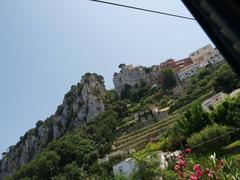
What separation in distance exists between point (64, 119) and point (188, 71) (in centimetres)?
3943

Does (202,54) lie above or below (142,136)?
above

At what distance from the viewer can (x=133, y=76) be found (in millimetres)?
137875

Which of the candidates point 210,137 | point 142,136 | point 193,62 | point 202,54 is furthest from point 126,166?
point 202,54

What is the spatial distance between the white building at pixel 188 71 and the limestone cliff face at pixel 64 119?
928 inches

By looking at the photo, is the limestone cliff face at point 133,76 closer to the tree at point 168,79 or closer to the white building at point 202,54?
the white building at point 202,54

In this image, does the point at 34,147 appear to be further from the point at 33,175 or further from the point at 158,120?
the point at 158,120

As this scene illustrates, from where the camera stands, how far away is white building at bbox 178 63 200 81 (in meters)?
116

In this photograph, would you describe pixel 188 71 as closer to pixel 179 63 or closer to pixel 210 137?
pixel 179 63

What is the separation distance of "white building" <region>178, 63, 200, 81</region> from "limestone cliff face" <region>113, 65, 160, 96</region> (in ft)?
43.7

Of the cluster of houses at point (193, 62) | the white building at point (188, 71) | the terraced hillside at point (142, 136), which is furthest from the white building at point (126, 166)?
the white building at point (188, 71)

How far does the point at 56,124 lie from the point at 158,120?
50729 millimetres

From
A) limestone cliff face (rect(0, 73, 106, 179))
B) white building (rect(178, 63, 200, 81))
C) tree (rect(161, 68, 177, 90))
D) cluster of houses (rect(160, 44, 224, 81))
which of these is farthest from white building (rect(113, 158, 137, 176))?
white building (rect(178, 63, 200, 81))

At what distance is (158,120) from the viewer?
84.3m

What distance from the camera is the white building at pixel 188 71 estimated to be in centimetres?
11644
